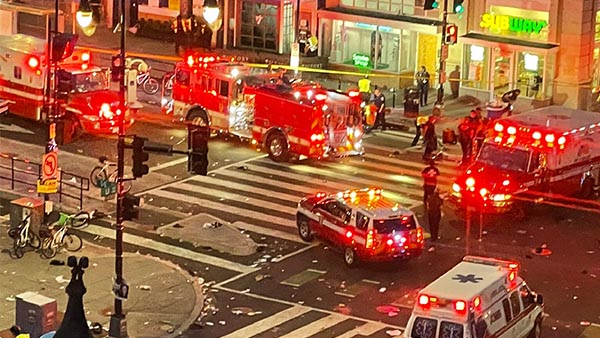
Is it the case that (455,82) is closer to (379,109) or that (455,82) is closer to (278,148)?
(379,109)

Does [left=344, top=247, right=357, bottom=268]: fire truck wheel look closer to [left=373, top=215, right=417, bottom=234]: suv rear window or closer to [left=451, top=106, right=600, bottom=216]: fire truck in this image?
[left=373, top=215, right=417, bottom=234]: suv rear window

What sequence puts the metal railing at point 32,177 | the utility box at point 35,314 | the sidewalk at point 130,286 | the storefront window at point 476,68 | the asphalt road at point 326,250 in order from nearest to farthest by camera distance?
the utility box at point 35,314 < the sidewalk at point 130,286 < the asphalt road at point 326,250 < the metal railing at point 32,177 < the storefront window at point 476,68

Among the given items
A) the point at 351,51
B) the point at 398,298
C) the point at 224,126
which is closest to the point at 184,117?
the point at 224,126

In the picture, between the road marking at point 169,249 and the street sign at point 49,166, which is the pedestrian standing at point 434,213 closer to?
the road marking at point 169,249

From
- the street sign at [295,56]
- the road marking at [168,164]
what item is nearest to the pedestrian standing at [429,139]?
the road marking at [168,164]

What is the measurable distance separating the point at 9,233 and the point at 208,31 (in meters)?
27.0

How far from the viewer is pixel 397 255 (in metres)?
32.9

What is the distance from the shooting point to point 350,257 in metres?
33.3

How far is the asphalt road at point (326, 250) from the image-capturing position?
30.4m

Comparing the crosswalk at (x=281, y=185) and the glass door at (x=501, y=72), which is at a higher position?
the glass door at (x=501, y=72)

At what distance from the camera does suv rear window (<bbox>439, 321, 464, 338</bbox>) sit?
25.2 meters

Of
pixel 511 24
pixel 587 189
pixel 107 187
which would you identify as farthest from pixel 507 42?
pixel 107 187

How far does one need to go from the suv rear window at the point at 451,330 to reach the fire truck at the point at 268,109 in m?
17.2

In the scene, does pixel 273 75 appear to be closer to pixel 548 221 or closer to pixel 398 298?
pixel 548 221
